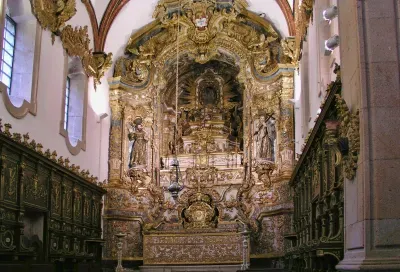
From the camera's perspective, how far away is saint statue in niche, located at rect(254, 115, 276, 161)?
20859mm

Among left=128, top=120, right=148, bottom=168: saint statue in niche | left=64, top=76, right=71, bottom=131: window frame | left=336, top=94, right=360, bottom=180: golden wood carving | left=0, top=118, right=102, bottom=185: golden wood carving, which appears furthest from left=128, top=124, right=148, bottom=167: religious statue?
left=336, top=94, right=360, bottom=180: golden wood carving

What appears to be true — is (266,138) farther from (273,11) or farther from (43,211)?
(43,211)

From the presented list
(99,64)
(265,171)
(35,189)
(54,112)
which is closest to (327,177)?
(35,189)

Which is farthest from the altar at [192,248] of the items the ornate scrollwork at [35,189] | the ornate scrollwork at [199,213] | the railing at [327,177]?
the ornate scrollwork at [35,189]

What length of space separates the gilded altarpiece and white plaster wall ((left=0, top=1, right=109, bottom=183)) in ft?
5.16

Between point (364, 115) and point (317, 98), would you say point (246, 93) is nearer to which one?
point (317, 98)

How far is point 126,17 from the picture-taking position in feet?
71.7

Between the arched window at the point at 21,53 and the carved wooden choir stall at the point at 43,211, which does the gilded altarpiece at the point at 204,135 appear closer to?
the carved wooden choir stall at the point at 43,211

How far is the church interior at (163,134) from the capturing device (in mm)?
13930

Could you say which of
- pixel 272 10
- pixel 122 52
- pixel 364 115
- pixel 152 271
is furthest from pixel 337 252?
pixel 122 52

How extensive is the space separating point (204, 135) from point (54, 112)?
6.99m

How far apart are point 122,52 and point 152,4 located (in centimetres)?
217

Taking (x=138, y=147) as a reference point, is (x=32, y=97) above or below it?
above

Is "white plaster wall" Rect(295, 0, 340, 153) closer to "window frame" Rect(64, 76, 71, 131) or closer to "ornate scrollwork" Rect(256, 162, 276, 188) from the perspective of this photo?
"ornate scrollwork" Rect(256, 162, 276, 188)
